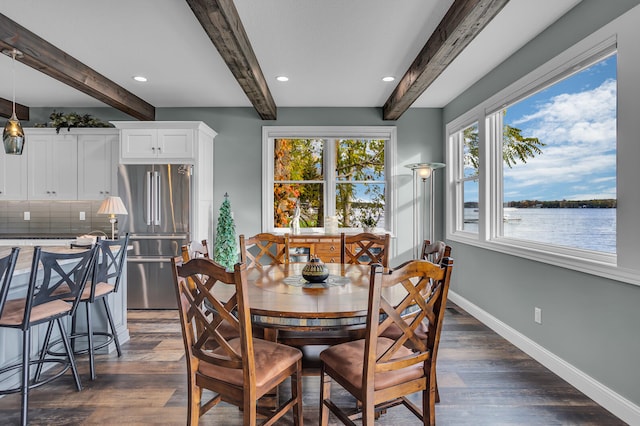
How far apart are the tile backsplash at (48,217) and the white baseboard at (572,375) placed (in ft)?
16.4

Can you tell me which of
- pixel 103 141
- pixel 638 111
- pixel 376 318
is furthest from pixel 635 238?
pixel 103 141

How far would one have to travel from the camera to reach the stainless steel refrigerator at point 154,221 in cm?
405

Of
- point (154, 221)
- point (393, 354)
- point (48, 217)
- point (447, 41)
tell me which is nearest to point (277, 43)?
point (447, 41)

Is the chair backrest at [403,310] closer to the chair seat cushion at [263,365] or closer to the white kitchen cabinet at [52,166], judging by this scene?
the chair seat cushion at [263,365]

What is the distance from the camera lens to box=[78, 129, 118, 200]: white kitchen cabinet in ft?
14.4

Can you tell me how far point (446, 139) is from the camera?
472 centimetres

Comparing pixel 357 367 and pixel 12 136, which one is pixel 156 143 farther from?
pixel 357 367

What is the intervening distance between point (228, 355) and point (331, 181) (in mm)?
3560

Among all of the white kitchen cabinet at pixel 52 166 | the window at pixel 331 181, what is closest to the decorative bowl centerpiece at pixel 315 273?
the window at pixel 331 181

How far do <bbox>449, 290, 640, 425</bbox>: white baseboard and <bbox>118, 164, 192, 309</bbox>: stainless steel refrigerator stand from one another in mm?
3494

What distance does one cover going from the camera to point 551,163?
2.81 metres

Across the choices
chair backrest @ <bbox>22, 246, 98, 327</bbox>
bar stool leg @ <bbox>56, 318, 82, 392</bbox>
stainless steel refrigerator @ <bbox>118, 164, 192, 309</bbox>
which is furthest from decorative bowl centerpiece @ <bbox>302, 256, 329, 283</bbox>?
stainless steel refrigerator @ <bbox>118, 164, 192, 309</bbox>

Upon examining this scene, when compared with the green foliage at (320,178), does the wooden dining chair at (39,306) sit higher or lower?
lower

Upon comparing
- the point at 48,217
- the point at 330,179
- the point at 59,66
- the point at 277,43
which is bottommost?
the point at 48,217
